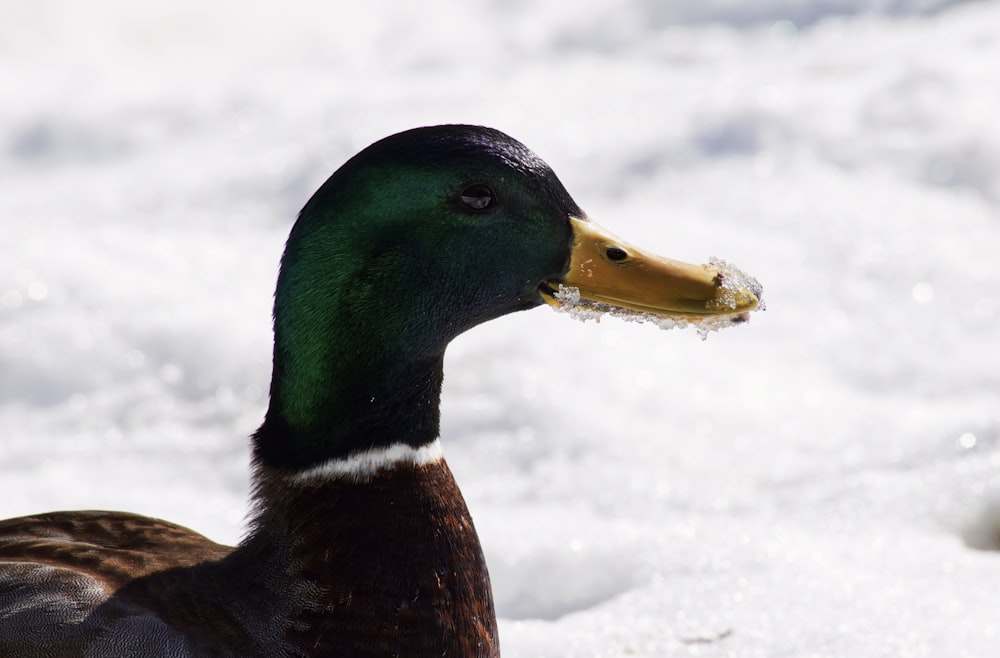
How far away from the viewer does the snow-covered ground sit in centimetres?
358

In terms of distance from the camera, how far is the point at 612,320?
16.9 ft

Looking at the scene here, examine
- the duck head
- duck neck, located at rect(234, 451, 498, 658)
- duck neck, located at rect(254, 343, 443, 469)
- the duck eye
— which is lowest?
duck neck, located at rect(234, 451, 498, 658)

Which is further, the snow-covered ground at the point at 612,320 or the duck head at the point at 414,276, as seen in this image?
the snow-covered ground at the point at 612,320

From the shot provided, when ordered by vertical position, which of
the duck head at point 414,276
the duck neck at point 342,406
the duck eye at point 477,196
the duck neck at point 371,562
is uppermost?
the duck eye at point 477,196

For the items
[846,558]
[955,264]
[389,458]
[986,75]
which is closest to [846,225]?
[955,264]

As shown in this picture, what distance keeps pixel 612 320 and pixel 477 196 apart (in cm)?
275

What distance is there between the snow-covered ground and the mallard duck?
0.80 metres

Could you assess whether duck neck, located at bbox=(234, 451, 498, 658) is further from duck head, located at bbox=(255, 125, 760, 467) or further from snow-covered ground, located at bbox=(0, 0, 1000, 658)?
snow-covered ground, located at bbox=(0, 0, 1000, 658)

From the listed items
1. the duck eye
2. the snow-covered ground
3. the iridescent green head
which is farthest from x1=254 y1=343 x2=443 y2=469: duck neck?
the snow-covered ground

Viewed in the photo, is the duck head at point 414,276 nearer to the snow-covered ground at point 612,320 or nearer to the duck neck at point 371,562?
the duck neck at point 371,562

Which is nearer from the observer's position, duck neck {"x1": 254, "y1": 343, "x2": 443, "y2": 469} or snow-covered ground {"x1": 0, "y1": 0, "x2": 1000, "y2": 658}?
duck neck {"x1": 254, "y1": 343, "x2": 443, "y2": 469}

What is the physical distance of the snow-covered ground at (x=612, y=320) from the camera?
3.58 metres

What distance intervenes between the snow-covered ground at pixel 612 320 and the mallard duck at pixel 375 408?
797 millimetres

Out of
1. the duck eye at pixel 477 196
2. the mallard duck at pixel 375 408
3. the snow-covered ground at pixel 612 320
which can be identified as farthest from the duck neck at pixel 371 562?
the snow-covered ground at pixel 612 320
